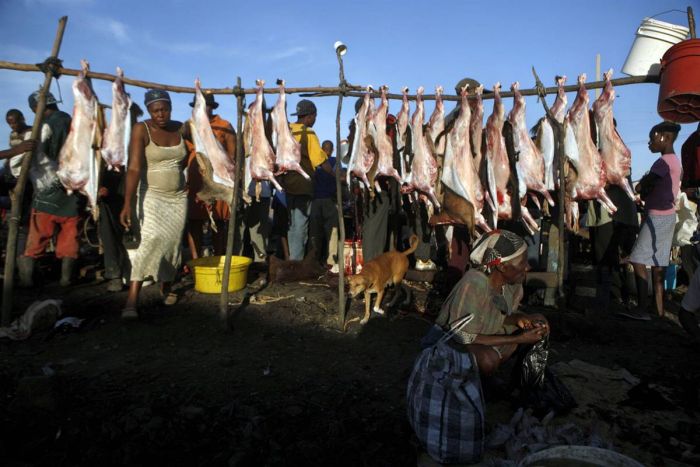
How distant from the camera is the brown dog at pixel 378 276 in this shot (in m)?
5.02

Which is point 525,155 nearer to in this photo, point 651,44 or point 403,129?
point 403,129

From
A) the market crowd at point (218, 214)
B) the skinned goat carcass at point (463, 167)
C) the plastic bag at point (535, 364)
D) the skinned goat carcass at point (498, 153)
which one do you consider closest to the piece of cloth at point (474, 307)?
the plastic bag at point (535, 364)

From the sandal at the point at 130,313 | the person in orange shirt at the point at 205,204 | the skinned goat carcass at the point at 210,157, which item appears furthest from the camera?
the person in orange shirt at the point at 205,204

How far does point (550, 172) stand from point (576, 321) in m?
1.61

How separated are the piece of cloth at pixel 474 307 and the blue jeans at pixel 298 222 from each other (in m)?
4.36

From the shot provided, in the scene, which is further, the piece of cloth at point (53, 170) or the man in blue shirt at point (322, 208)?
the man in blue shirt at point (322, 208)

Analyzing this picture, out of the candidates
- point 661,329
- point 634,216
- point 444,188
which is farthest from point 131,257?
point 634,216

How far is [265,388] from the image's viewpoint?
3400mm

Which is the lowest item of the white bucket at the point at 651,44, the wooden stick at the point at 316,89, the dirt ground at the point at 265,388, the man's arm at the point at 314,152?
the dirt ground at the point at 265,388

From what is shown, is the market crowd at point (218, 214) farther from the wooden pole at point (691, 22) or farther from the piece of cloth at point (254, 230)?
the wooden pole at point (691, 22)

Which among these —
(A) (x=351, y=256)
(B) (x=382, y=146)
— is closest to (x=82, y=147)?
(B) (x=382, y=146)

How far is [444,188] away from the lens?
468 centimetres

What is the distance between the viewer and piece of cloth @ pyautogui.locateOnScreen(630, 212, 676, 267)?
530 cm

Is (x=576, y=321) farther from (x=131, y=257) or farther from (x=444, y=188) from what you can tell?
(x=131, y=257)
